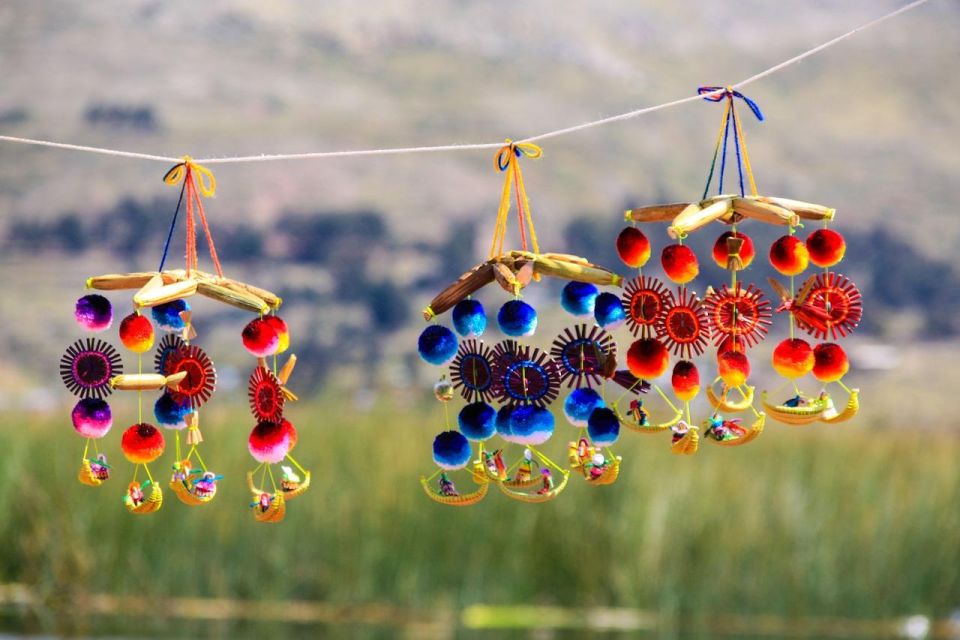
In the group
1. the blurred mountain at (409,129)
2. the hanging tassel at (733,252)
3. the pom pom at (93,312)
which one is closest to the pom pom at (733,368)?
the hanging tassel at (733,252)

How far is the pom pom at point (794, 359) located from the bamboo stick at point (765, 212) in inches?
11.6

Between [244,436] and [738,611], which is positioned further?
[244,436]

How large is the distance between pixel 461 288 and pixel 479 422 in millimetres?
324

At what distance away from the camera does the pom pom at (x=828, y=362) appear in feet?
13.0

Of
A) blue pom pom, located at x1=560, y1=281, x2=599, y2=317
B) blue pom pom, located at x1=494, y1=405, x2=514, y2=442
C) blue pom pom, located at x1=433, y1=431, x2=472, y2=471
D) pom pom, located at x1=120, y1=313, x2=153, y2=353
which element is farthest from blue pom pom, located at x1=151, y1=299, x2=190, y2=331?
blue pom pom, located at x1=560, y1=281, x2=599, y2=317

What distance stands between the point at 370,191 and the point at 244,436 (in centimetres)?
4707

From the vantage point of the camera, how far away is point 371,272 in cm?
5297

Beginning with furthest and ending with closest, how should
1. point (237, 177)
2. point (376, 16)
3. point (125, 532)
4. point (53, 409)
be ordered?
point (376, 16), point (237, 177), point (53, 409), point (125, 532)

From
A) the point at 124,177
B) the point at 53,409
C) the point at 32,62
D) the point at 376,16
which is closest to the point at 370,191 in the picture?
the point at 124,177

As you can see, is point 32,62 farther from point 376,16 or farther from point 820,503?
point 820,503

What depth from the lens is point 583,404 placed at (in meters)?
4.10

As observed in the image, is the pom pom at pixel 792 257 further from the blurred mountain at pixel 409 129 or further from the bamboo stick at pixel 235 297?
the blurred mountain at pixel 409 129

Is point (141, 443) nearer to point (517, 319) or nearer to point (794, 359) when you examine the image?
point (517, 319)

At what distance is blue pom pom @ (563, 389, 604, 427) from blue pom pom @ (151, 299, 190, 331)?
0.96 m
